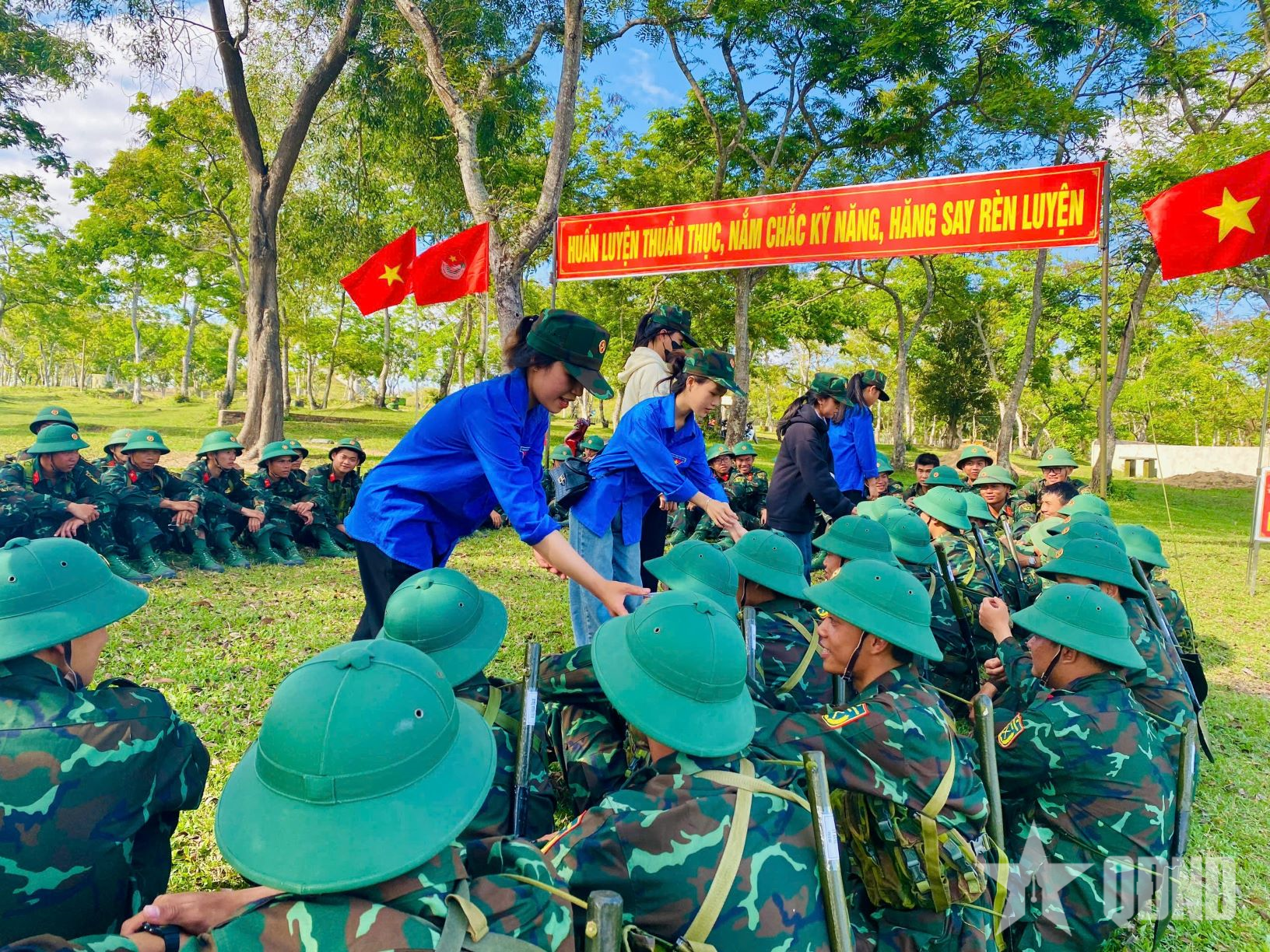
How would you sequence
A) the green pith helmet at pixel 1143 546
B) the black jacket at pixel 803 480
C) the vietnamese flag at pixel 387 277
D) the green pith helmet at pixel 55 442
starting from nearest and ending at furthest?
1. the green pith helmet at pixel 1143 546
2. the black jacket at pixel 803 480
3. the green pith helmet at pixel 55 442
4. the vietnamese flag at pixel 387 277

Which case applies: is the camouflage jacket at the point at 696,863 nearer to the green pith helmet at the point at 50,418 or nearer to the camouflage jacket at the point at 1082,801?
the camouflage jacket at the point at 1082,801

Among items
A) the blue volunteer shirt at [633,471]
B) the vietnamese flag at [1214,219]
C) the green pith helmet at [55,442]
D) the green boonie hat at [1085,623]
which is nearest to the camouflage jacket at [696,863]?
the green boonie hat at [1085,623]

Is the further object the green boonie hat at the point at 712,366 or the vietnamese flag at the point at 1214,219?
the vietnamese flag at the point at 1214,219

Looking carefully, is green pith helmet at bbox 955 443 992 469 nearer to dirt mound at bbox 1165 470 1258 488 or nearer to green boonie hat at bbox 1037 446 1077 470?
green boonie hat at bbox 1037 446 1077 470

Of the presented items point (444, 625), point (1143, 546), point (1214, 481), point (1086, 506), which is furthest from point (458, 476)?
point (1214, 481)

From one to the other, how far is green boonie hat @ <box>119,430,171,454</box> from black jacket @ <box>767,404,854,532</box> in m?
5.72

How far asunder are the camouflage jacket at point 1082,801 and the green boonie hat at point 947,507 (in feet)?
7.58

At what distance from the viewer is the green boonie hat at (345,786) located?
1.32 metres

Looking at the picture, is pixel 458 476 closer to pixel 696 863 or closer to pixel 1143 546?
pixel 696 863

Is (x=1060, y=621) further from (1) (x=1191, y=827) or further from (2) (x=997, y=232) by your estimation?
(2) (x=997, y=232)

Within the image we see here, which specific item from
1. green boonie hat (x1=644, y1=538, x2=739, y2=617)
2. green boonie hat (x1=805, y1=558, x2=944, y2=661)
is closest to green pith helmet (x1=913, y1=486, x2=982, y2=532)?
green boonie hat (x1=644, y1=538, x2=739, y2=617)

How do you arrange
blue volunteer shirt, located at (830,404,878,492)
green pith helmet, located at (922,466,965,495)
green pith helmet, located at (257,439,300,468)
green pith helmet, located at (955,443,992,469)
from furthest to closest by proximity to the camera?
green pith helmet, located at (257,439,300,468) → green pith helmet, located at (955,443,992,469) → blue volunteer shirt, located at (830,404,878,492) → green pith helmet, located at (922,466,965,495)

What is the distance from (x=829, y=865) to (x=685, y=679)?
0.53 meters

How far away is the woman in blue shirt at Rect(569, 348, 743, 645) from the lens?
4043mm
